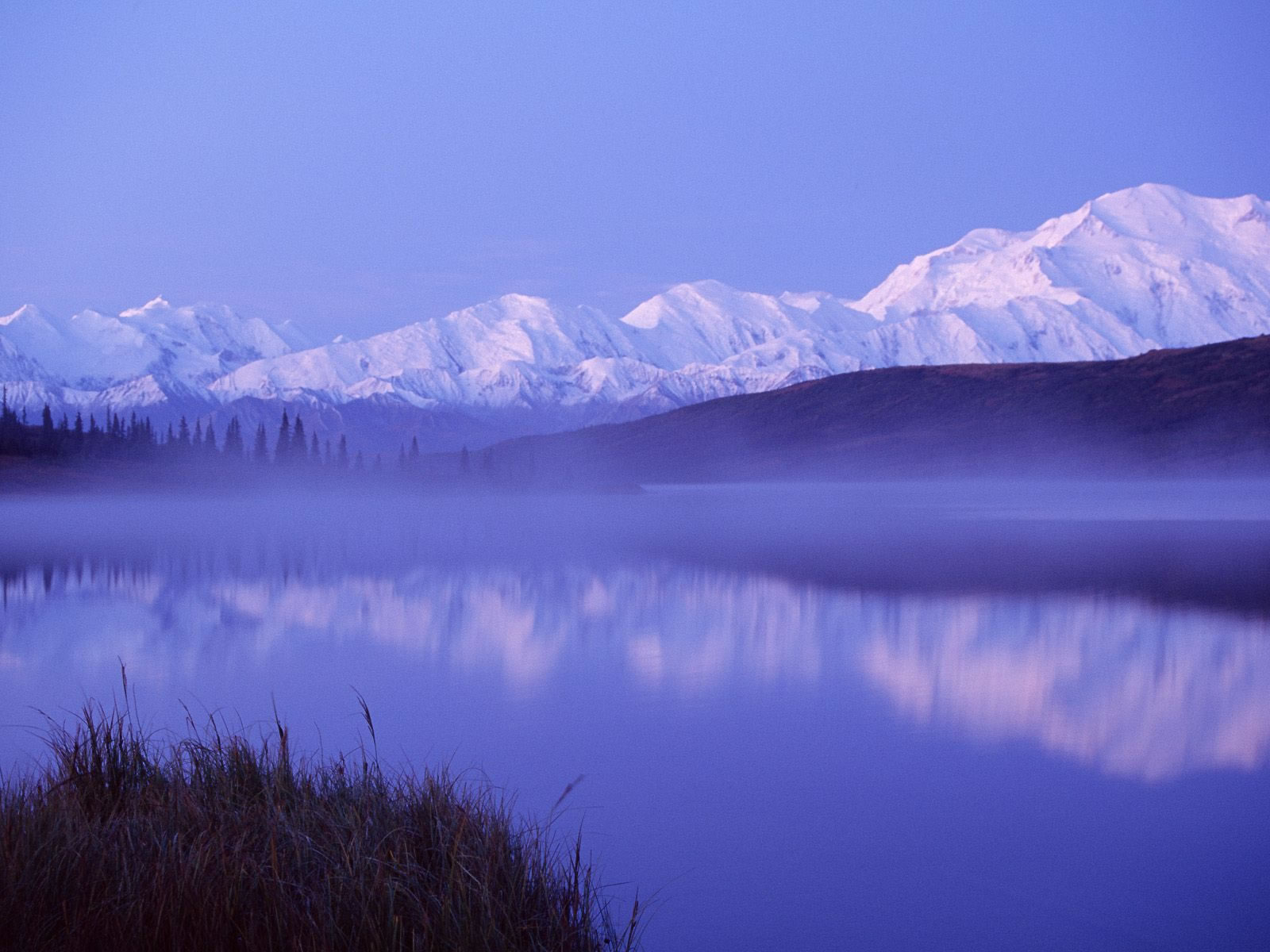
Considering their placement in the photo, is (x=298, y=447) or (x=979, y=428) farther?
(x=979, y=428)

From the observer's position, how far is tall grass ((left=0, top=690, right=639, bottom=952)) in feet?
17.4

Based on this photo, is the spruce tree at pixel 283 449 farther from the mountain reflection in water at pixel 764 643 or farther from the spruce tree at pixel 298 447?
the mountain reflection in water at pixel 764 643

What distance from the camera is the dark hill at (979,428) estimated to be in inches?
5384

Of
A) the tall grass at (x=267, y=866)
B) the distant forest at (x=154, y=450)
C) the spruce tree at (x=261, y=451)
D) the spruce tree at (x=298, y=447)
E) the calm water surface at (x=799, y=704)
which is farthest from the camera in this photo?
the spruce tree at (x=298, y=447)

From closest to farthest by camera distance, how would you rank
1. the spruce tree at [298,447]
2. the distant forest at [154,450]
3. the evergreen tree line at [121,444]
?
the evergreen tree line at [121,444], the distant forest at [154,450], the spruce tree at [298,447]

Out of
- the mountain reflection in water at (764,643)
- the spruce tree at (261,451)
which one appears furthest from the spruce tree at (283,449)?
the mountain reflection in water at (764,643)

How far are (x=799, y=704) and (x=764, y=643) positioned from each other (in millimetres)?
4259

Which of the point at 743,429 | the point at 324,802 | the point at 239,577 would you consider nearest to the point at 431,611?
the point at 239,577

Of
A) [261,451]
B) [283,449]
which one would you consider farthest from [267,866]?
[261,451]

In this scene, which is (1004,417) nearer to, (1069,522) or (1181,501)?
(1181,501)

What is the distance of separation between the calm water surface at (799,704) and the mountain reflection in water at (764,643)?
2.9 inches

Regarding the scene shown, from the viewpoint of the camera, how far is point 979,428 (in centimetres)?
16188

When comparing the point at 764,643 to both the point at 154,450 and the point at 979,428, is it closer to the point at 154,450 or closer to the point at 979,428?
the point at 154,450

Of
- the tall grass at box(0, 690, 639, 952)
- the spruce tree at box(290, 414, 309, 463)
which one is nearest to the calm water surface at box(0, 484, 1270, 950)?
the tall grass at box(0, 690, 639, 952)
